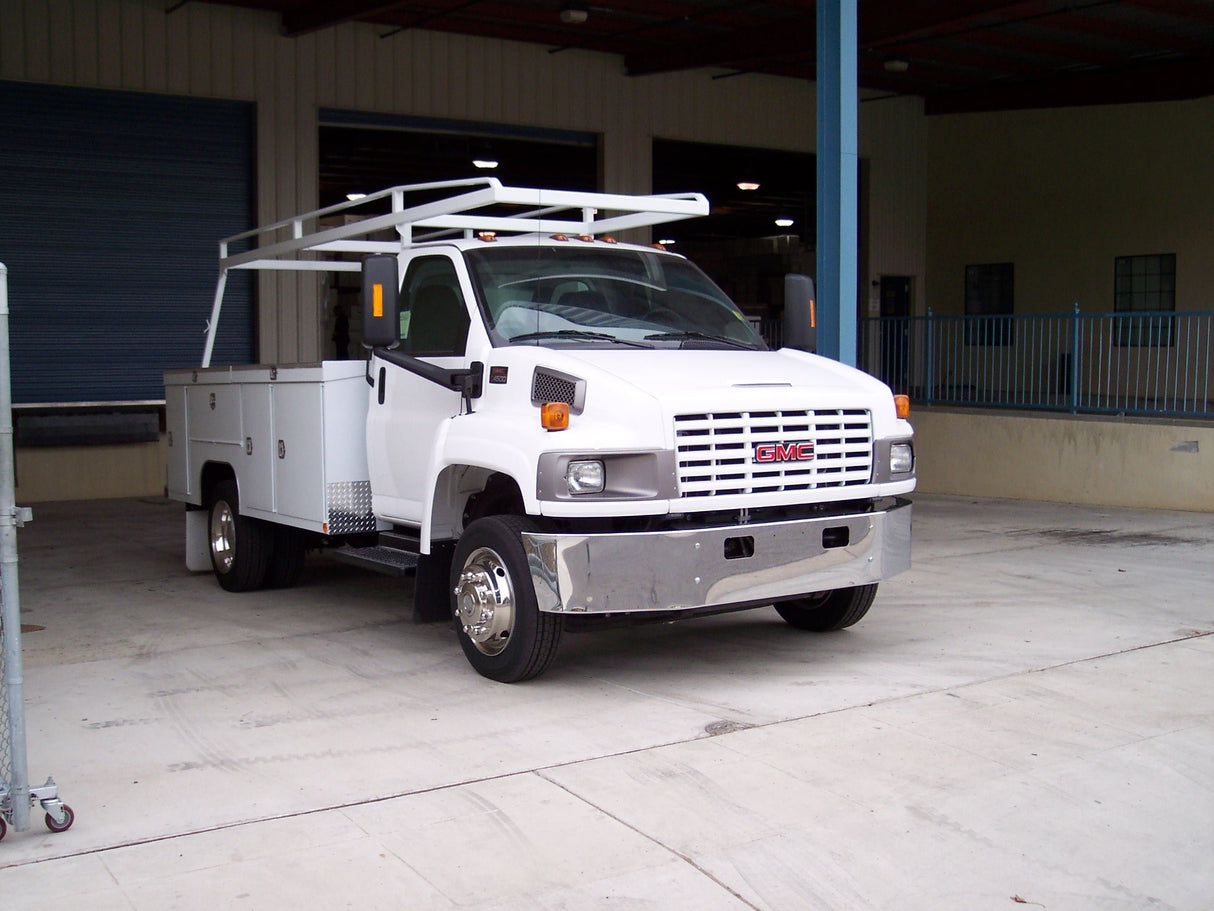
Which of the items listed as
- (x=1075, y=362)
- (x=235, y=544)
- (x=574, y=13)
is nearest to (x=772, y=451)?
(x=235, y=544)

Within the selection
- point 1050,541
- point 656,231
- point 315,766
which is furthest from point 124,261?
point 656,231

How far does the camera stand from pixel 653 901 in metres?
4.04

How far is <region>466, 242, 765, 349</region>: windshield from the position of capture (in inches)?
276

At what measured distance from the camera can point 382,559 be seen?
7422mm

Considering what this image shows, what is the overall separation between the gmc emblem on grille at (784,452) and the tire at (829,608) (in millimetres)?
1097

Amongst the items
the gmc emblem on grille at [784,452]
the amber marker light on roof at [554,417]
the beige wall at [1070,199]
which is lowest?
the gmc emblem on grille at [784,452]

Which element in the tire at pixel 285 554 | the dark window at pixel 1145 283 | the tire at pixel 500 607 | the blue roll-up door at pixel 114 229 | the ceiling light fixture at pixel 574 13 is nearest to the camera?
the tire at pixel 500 607

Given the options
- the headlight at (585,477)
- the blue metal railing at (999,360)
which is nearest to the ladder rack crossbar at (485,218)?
the headlight at (585,477)

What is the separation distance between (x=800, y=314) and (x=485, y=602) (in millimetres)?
2790

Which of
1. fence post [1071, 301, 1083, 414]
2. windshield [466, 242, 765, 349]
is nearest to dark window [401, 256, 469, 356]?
windshield [466, 242, 765, 349]

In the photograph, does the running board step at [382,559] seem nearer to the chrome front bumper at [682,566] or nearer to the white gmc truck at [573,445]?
the white gmc truck at [573,445]

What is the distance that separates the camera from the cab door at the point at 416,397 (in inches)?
281

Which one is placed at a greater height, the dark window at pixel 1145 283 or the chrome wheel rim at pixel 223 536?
the dark window at pixel 1145 283

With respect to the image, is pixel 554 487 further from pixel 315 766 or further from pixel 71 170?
pixel 71 170
